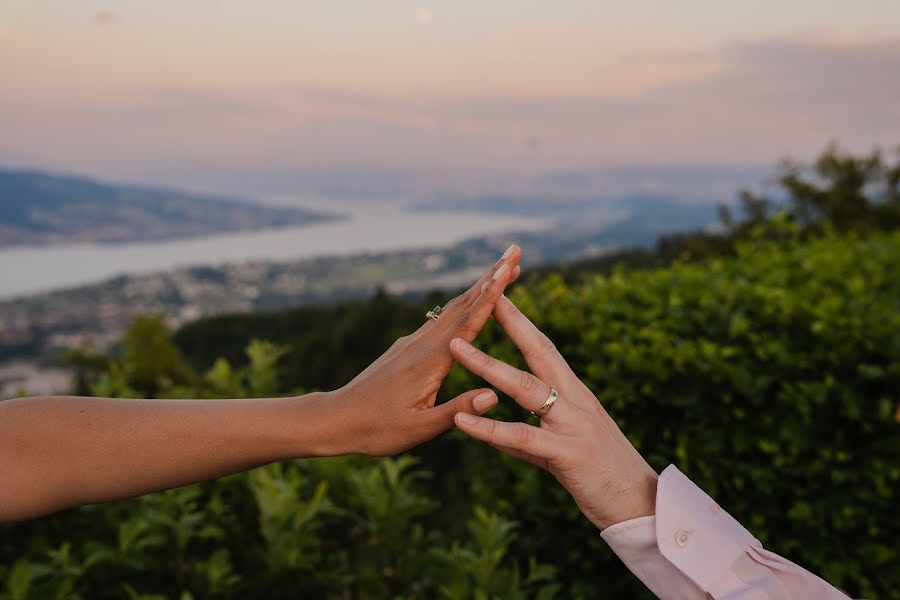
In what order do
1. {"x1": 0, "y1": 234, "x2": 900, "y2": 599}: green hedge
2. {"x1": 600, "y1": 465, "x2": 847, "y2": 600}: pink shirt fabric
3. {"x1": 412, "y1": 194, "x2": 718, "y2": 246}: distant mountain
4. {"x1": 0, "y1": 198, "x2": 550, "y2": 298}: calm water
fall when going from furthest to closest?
1. {"x1": 0, "y1": 198, "x2": 550, "y2": 298}: calm water
2. {"x1": 412, "y1": 194, "x2": 718, "y2": 246}: distant mountain
3. {"x1": 0, "y1": 234, "x2": 900, "y2": 599}: green hedge
4. {"x1": 600, "y1": 465, "x2": 847, "y2": 600}: pink shirt fabric

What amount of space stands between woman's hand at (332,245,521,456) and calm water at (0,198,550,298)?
152ft

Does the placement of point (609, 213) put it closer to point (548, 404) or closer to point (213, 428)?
point (548, 404)

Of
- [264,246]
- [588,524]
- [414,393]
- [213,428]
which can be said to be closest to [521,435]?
[414,393]

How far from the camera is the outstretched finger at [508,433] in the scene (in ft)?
4.28

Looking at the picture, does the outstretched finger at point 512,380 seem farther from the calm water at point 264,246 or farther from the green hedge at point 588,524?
the calm water at point 264,246

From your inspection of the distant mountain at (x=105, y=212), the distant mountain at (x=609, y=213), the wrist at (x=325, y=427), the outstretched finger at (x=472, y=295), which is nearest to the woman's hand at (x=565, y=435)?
the outstretched finger at (x=472, y=295)

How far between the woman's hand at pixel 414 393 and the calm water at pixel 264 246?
4647cm

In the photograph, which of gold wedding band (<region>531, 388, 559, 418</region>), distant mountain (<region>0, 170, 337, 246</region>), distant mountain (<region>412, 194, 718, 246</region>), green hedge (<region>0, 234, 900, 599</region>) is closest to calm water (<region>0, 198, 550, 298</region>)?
distant mountain (<region>0, 170, 337, 246</region>)

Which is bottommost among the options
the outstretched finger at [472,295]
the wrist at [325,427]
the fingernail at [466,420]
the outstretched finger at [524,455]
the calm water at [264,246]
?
the calm water at [264,246]

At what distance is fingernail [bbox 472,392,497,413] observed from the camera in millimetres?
1398

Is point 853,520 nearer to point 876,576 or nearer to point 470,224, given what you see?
point 876,576

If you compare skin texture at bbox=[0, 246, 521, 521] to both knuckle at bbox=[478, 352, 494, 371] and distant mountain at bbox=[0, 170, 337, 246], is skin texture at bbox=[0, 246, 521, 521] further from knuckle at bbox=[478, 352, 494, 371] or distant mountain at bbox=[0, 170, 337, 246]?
distant mountain at bbox=[0, 170, 337, 246]

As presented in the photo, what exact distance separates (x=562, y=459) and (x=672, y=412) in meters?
1.91

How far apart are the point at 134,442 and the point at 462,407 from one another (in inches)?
28.7
